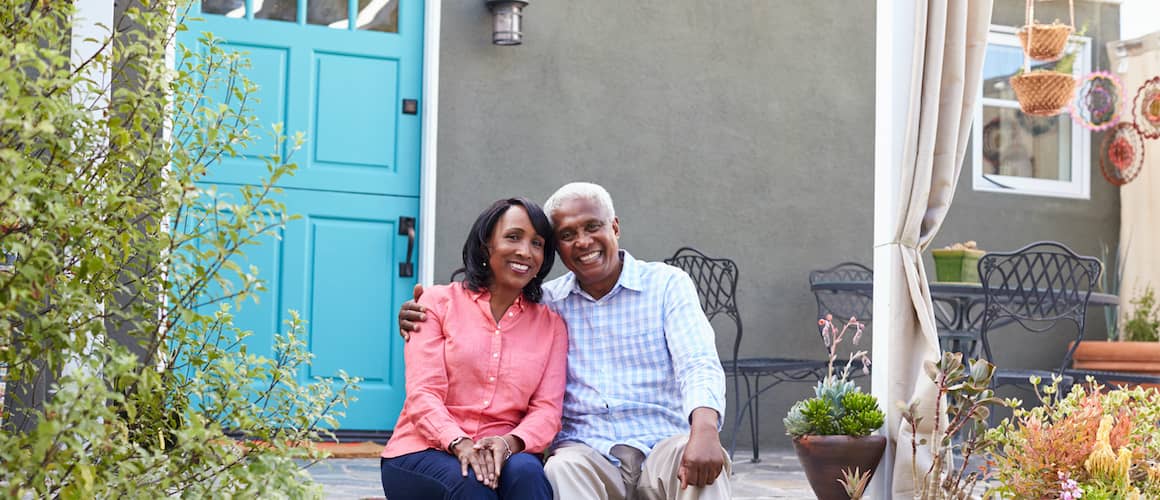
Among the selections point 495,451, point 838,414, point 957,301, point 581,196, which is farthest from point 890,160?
point 957,301

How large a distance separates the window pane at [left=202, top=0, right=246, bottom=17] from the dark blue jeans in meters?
3.33

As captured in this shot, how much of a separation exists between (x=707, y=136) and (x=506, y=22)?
46.9 inches

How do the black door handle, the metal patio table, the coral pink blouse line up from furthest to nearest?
the black door handle, the metal patio table, the coral pink blouse

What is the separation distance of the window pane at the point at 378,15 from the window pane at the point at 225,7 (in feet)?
1.71

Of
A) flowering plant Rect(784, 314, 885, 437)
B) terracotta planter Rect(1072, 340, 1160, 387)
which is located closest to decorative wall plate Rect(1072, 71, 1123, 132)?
terracotta planter Rect(1072, 340, 1160, 387)

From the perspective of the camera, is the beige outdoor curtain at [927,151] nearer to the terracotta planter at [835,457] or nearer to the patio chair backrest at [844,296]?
the terracotta planter at [835,457]

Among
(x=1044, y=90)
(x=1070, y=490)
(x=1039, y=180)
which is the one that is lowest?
(x=1070, y=490)

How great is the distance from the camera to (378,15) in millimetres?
5750

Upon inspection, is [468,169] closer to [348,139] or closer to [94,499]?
[348,139]

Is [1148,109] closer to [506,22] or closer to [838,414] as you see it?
[506,22]

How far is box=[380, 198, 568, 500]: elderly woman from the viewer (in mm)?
2680

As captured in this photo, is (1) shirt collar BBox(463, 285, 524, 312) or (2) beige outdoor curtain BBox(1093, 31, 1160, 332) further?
(2) beige outdoor curtain BBox(1093, 31, 1160, 332)

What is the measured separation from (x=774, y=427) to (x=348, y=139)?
254 centimetres

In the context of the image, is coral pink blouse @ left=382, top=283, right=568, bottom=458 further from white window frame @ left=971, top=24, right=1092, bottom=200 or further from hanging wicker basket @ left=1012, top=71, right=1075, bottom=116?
white window frame @ left=971, top=24, right=1092, bottom=200
